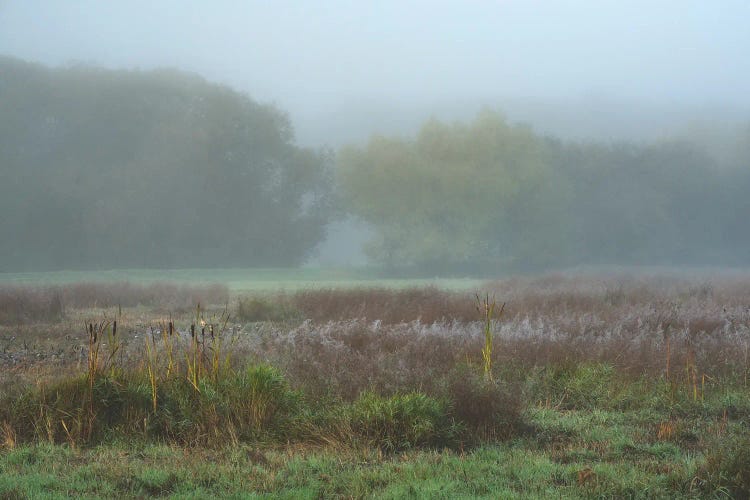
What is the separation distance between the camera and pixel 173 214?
154 feet

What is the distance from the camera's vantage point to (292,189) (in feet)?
165

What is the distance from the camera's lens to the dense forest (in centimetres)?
4525

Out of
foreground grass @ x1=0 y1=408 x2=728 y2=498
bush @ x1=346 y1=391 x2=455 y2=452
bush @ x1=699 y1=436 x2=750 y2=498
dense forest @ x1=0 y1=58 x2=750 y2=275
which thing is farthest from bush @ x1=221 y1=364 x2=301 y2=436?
dense forest @ x1=0 y1=58 x2=750 y2=275

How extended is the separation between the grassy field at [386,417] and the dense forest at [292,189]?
32060mm

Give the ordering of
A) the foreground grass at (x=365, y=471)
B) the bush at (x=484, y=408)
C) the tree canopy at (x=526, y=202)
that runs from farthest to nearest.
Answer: the tree canopy at (x=526, y=202), the bush at (x=484, y=408), the foreground grass at (x=365, y=471)

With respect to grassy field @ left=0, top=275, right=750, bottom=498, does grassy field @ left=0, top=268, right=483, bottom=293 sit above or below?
below

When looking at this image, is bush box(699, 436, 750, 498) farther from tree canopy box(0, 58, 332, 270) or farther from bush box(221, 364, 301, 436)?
tree canopy box(0, 58, 332, 270)

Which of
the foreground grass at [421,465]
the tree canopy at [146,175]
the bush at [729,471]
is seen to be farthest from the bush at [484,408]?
the tree canopy at [146,175]

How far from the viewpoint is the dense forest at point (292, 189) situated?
45250mm

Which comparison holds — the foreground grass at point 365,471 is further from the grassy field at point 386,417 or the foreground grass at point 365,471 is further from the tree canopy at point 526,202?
the tree canopy at point 526,202

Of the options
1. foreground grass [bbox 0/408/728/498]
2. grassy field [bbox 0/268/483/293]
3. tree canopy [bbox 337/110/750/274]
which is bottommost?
grassy field [bbox 0/268/483/293]

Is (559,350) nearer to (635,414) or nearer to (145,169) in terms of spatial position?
(635,414)

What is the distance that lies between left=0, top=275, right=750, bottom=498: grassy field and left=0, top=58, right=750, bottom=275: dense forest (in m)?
32.1

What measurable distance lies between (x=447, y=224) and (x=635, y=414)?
37761mm
